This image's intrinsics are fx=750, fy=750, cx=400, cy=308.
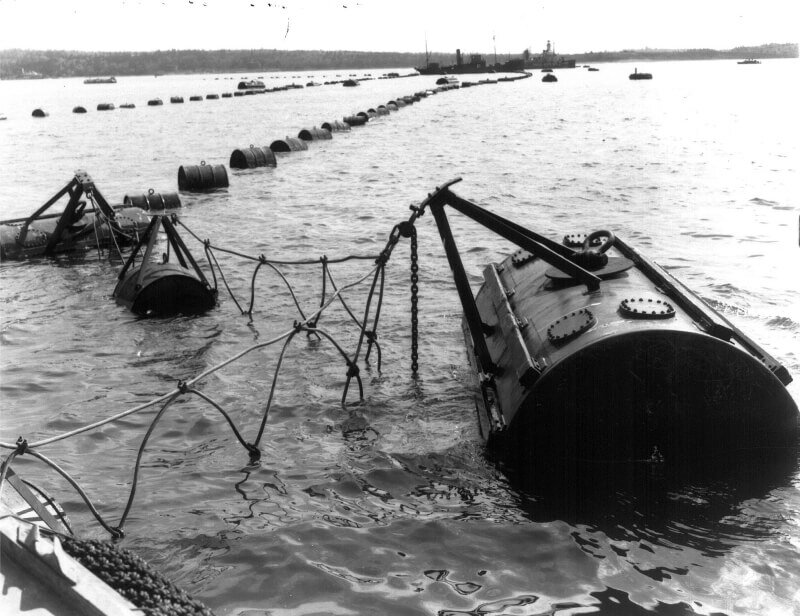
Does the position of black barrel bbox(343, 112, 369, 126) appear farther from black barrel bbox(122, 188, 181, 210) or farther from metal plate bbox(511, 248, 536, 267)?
metal plate bbox(511, 248, 536, 267)

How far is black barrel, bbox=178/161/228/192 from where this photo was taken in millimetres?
27438

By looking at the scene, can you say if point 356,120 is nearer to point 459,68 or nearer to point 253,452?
point 253,452

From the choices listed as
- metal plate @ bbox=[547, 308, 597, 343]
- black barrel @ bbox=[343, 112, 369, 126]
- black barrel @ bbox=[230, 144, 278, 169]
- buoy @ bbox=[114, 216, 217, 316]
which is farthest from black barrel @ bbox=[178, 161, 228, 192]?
black barrel @ bbox=[343, 112, 369, 126]

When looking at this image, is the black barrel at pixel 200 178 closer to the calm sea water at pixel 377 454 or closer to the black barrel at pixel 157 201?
the calm sea water at pixel 377 454

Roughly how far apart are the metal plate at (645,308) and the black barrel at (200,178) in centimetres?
2282

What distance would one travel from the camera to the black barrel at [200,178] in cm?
2744

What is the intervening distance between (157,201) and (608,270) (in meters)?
18.0

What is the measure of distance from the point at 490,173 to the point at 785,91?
268 feet

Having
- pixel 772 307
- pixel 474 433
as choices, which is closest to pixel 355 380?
pixel 474 433

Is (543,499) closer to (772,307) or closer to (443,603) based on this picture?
(443,603)

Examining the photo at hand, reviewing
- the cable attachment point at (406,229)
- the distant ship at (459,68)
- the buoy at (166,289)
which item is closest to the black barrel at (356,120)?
the buoy at (166,289)

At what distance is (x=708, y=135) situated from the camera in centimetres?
4338

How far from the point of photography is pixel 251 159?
110 ft

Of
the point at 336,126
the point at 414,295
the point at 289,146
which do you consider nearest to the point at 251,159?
the point at 289,146
